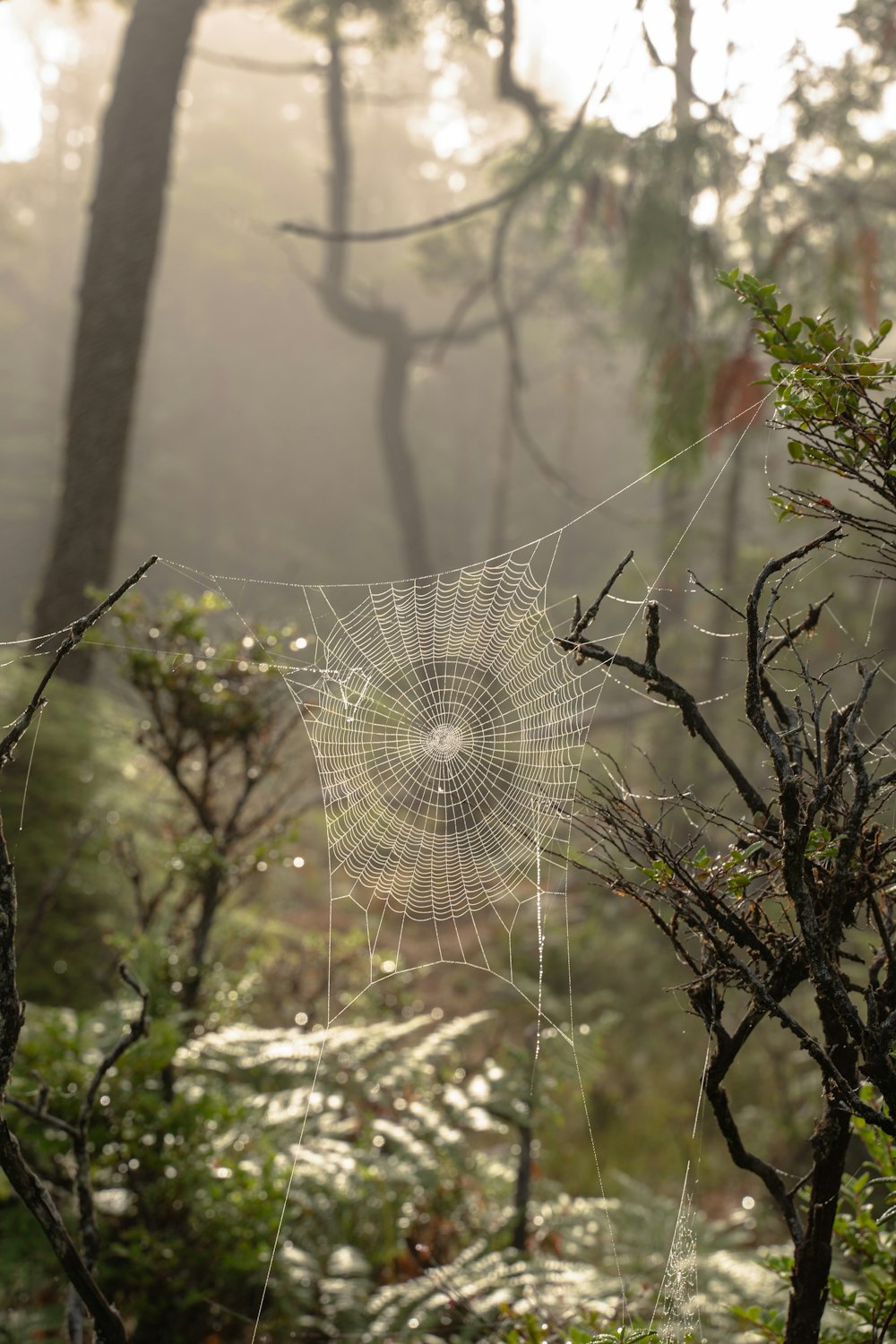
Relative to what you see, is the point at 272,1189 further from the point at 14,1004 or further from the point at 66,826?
the point at 66,826

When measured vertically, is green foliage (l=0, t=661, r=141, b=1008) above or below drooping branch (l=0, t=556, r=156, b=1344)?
above

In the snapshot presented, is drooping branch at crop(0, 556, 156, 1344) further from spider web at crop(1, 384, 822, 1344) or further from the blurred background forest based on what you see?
spider web at crop(1, 384, 822, 1344)

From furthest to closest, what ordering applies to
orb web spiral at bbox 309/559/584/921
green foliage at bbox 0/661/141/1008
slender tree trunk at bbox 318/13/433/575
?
slender tree trunk at bbox 318/13/433/575 → green foliage at bbox 0/661/141/1008 → orb web spiral at bbox 309/559/584/921

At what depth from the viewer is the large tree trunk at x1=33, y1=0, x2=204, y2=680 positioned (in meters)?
5.91

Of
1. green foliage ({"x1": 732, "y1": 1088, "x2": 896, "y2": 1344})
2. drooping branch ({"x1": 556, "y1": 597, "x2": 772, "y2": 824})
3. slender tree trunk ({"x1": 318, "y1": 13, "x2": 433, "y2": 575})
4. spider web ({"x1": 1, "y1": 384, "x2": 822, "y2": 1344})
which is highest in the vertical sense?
slender tree trunk ({"x1": 318, "y1": 13, "x2": 433, "y2": 575})

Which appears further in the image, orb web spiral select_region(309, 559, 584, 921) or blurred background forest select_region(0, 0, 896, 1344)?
orb web spiral select_region(309, 559, 584, 921)

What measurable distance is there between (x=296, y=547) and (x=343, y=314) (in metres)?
9.80

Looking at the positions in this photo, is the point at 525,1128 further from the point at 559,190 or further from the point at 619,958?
the point at 559,190

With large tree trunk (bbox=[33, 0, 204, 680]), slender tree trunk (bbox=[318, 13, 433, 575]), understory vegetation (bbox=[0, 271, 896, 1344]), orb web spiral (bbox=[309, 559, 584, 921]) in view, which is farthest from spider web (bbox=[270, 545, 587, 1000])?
slender tree trunk (bbox=[318, 13, 433, 575])

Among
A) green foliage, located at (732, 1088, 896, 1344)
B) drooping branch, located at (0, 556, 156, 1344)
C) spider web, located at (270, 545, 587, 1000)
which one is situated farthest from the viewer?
spider web, located at (270, 545, 587, 1000)

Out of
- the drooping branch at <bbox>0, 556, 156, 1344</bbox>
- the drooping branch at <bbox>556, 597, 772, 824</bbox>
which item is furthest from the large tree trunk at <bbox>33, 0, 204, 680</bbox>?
the drooping branch at <bbox>556, 597, 772, 824</bbox>

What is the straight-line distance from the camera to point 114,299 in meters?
6.27

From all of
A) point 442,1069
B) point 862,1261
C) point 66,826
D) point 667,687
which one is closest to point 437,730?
point 442,1069

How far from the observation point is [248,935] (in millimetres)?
4480
